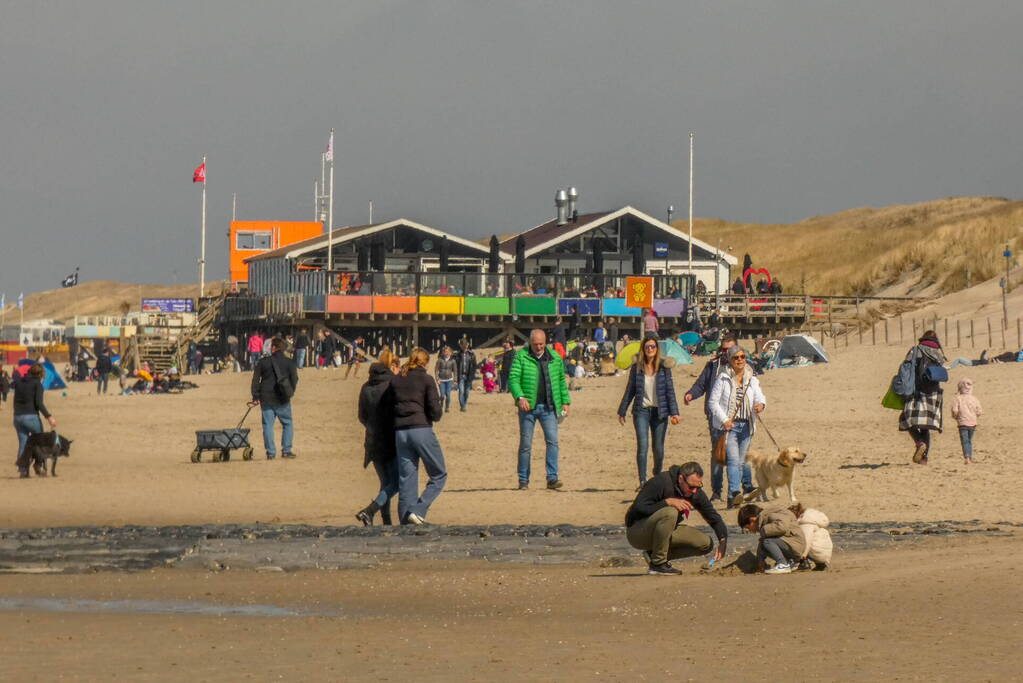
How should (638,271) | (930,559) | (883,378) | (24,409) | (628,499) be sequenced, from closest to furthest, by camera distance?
(930,559)
(628,499)
(24,409)
(883,378)
(638,271)

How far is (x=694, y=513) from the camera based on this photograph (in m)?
16.0

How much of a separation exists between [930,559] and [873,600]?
2009 millimetres

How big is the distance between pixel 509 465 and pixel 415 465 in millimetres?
8226

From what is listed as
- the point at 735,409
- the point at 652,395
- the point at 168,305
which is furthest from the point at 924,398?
the point at 168,305

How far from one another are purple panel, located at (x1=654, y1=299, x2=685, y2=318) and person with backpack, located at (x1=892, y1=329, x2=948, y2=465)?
4039 centimetres

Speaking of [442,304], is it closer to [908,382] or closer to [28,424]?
[28,424]

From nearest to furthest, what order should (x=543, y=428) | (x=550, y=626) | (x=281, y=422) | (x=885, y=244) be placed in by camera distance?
1. (x=550, y=626)
2. (x=543, y=428)
3. (x=281, y=422)
4. (x=885, y=244)

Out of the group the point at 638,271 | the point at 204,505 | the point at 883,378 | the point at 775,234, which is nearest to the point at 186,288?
the point at 775,234

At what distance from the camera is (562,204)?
7306cm

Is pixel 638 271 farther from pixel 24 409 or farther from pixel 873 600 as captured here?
pixel 873 600

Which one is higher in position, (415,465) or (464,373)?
(464,373)

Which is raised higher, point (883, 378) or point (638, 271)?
point (638, 271)

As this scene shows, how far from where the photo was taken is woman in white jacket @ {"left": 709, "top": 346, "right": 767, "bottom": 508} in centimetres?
1589

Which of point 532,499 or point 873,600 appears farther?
point 532,499
